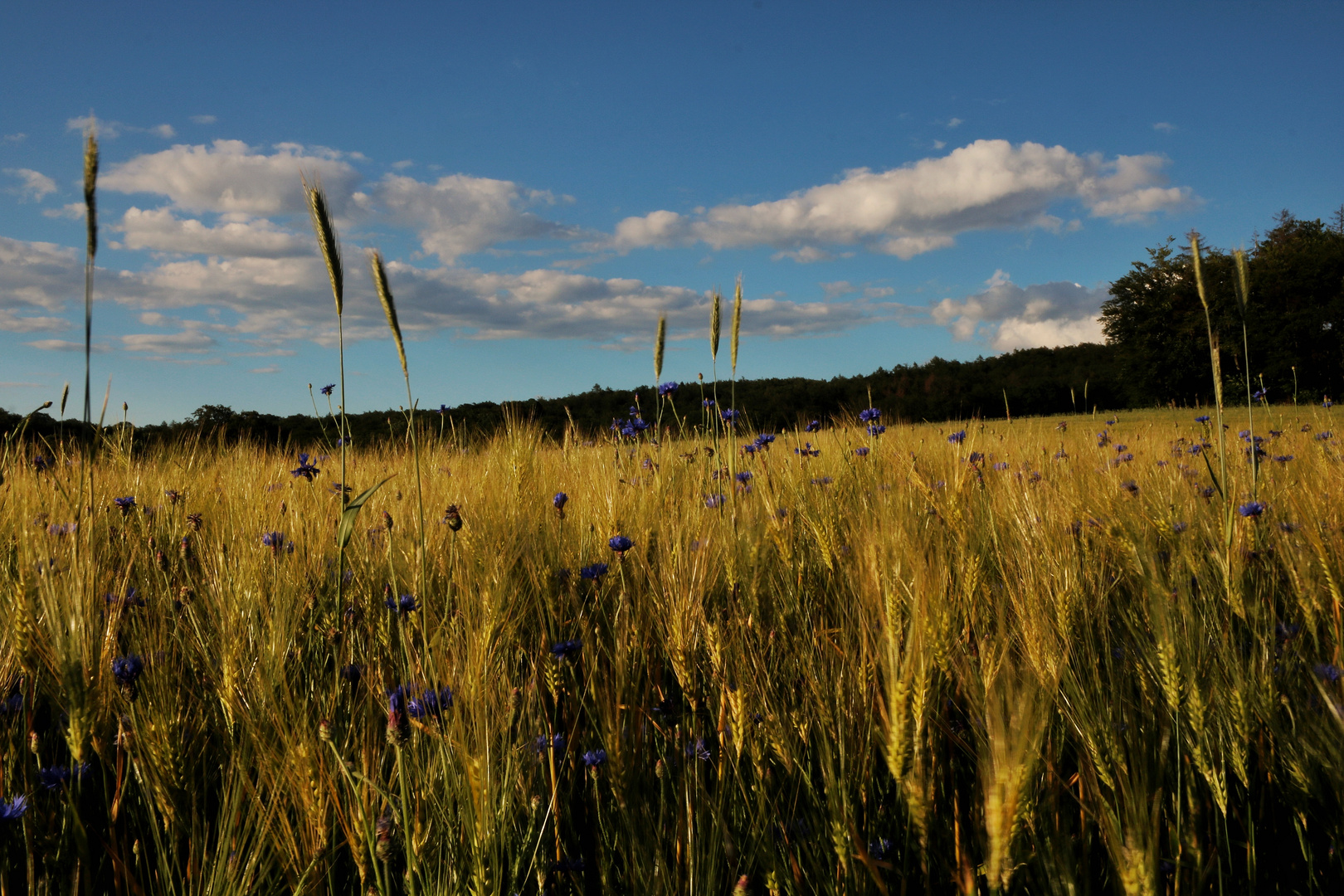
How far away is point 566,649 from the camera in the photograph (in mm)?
1459

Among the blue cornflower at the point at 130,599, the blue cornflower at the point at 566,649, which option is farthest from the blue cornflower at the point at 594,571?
the blue cornflower at the point at 130,599

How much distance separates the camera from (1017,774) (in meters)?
0.72

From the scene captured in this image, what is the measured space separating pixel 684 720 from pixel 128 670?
104 centimetres

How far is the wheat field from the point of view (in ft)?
3.37

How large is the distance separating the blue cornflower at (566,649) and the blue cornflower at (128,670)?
2.53ft

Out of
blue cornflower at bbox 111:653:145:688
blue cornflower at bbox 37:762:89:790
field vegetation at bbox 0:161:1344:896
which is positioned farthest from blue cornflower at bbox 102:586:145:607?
blue cornflower at bbox 37:762:89:790

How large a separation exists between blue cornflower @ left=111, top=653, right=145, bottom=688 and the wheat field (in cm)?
1

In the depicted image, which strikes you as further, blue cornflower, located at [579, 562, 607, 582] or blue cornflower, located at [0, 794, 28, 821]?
blue cornflower, located at [579, 562, 607, 582]

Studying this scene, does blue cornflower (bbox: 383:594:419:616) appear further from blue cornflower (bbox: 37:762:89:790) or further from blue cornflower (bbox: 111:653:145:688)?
blue cornflower (bbox: 37:762:89:790)

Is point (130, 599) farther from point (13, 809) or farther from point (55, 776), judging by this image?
point (13, 809)

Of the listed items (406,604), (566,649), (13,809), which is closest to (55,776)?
(13,809)

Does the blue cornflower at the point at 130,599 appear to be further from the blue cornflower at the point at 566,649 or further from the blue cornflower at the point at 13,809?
the blue cornflower at the point at 566,649

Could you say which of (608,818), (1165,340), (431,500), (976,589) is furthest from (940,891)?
(1165,340)

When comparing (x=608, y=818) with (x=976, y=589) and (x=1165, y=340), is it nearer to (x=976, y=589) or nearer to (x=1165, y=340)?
(x=976, y=589)
